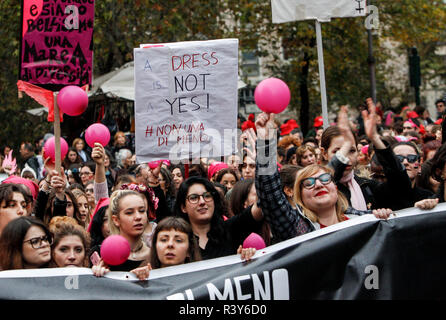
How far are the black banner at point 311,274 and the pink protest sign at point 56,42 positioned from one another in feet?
8.97

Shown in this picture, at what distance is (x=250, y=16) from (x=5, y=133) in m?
9.43

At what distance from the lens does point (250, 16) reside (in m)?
20.4

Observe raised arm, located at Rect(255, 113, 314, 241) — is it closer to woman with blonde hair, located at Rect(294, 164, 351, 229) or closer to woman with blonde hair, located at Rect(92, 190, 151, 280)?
woman with blonde hair, located at Rect(294, 164, 351, 229)

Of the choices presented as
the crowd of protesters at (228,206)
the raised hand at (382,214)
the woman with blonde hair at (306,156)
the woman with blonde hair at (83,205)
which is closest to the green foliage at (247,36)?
the woman with blonde hair at (306,156)

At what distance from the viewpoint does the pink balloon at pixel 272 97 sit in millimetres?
4086

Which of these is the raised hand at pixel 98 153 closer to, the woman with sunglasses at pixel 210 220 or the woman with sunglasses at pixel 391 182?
the woman with sunglasses at pixel 210 220

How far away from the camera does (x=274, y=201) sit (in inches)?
162

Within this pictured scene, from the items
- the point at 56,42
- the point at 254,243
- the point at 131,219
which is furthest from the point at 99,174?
the point at 254,243

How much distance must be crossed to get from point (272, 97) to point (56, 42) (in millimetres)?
2893

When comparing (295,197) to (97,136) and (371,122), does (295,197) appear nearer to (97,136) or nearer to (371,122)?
(371,122)

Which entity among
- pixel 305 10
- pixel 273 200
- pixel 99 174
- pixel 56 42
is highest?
pixel 305 10

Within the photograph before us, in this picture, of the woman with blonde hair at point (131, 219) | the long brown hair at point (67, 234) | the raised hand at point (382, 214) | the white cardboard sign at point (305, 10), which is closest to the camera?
the raised hand at point (382, 214)
